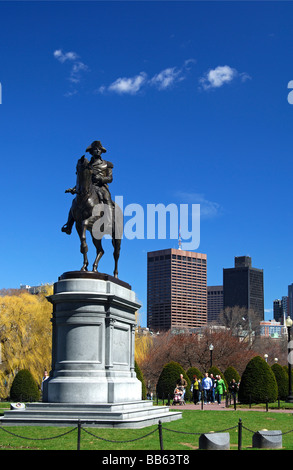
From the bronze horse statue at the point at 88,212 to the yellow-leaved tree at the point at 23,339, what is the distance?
23.5m

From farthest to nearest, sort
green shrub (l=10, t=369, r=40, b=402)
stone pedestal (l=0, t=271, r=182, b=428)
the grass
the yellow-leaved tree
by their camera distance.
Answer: the yellow-leaved tree < green shrub (l=10, t=369, r=40, b=402) < stone pedestal (l=0, t=271, r=182, b=428) < the grass

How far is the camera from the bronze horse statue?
2067cm

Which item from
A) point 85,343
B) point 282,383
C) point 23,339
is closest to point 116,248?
point 85,343

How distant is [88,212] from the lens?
818 inches

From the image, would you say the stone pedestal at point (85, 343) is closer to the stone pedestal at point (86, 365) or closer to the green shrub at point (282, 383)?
the stone pedestal at point (86, 365)

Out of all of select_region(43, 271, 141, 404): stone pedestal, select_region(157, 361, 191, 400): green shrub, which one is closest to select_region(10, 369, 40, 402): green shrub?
select_region(157, 361, 191, 400): green shrub

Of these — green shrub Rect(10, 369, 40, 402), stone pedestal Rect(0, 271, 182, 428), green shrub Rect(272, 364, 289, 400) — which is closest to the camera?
stone pedestal Rect(0, 271, 182, 428)

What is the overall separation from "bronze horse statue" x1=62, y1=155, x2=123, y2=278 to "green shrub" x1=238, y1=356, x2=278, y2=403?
16.4 metres

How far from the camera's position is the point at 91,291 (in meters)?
19.2

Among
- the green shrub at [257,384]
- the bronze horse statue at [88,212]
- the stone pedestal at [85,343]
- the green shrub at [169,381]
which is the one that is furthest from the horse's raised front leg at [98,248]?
the green shrub at [169,381]

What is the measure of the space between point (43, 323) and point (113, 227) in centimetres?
2361

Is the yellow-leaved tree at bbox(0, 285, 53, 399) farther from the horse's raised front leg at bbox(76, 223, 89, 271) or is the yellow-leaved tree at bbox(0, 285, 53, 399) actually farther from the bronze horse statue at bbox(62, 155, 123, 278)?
the horse's raised front leg at bbox(76, 223, 89, 271)

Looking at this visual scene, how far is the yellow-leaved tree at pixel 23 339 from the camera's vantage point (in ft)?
140
